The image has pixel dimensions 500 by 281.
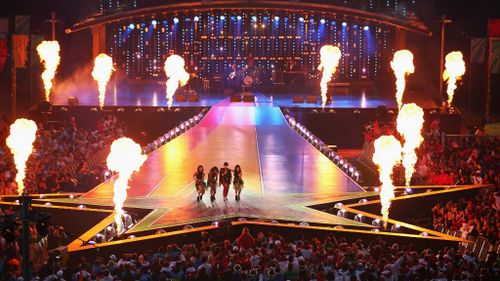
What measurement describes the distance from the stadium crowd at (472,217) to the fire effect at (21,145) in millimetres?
14459

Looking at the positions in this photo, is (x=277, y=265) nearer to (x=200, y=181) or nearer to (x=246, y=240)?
(x=246, y=240)

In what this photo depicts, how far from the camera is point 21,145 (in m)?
38.5

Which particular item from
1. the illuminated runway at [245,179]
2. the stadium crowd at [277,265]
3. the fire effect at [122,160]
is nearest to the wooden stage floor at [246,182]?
the illuminated runway at [245,179]

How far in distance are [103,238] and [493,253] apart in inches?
412

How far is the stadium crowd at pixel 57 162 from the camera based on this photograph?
1521 inches

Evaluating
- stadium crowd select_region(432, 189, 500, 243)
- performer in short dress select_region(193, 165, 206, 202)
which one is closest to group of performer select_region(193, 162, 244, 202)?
performer in short dress select_region(193, 165, 206, 202)

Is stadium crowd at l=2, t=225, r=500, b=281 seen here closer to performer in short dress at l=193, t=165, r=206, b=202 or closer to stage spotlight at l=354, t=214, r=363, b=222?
stage spotlight at l=354, t=214, r=363, b=222

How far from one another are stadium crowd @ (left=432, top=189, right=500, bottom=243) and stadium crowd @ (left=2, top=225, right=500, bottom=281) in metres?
4.04

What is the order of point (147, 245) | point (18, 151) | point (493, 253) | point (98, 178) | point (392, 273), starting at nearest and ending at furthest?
point (392, 273) < point (493, 253) < point (147, 245) < point (18, 151) < point (98, 178)

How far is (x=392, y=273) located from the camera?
76.9 feet

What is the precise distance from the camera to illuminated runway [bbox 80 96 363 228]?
1307 inches

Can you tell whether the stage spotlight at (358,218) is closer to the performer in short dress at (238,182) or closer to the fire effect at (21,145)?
the performer in short dress at (238,182)

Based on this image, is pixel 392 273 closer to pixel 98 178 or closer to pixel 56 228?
pixel 56 228

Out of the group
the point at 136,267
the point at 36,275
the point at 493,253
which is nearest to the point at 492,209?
the point at 493,253
